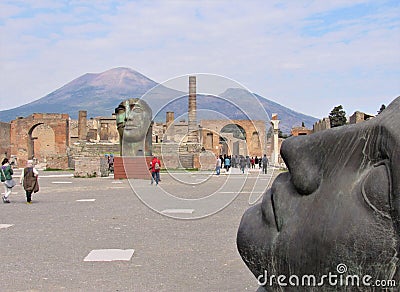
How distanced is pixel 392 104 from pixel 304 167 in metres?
0.58

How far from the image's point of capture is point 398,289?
256 centimetres

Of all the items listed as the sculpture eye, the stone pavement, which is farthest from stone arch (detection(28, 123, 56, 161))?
the sculpture eye

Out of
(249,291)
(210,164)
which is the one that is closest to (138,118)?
(210,164)

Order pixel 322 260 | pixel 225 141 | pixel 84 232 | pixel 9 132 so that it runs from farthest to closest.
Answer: pixel 225 141 → pixel 9 132 → pixel 84 232 → pixel 322 260

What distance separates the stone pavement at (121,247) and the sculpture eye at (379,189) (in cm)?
289

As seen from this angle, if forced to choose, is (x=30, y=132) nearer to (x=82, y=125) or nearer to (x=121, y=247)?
(x=82, y=125)

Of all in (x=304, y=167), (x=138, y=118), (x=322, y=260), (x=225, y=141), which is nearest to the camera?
(x=322, y=260)

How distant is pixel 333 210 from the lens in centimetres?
277

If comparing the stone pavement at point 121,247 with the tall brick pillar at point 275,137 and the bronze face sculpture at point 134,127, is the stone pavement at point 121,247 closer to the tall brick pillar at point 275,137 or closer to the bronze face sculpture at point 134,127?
the bronze face sculpture at point 134,127

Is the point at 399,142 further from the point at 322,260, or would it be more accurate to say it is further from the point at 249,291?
the point at 249,291

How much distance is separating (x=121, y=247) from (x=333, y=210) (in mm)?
5497

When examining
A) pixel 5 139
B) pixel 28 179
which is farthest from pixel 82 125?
pixel 28 179

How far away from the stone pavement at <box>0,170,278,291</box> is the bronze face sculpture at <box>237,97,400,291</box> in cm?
236

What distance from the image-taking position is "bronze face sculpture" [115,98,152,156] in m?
27.2
